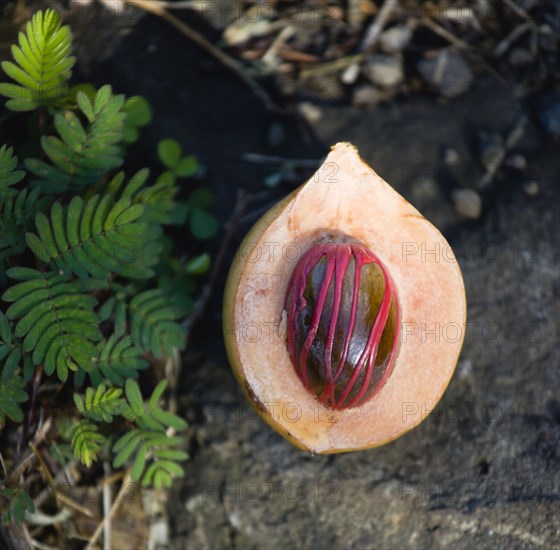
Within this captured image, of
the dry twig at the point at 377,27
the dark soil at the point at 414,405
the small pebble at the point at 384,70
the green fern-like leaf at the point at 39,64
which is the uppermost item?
the green fern-like leaf at the point at 39,64

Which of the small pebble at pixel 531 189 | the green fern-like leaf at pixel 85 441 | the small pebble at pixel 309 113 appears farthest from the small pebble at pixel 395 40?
the green fern-like leaf at pixel 85 441

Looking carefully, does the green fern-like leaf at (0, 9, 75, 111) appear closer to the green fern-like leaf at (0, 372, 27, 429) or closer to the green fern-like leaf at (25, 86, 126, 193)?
the green fern-like leaf at (25, 86, 126, 193)

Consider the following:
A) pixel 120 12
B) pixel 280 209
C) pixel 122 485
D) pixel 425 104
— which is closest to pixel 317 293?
pixel 280 209

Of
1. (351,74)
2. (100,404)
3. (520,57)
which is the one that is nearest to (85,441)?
(100,404)

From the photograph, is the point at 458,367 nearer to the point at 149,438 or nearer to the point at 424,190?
the point at 424,190

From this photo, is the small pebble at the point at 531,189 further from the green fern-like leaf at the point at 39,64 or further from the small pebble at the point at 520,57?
the green fern-like leaf at the point at 39,64

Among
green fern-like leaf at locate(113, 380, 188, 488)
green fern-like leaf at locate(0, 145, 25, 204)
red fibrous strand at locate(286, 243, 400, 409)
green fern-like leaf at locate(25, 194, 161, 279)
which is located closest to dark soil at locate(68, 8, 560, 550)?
green fern-like leaf at locate(113, 380, 188, 488)
